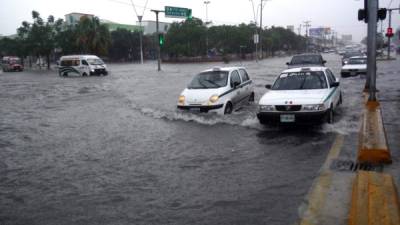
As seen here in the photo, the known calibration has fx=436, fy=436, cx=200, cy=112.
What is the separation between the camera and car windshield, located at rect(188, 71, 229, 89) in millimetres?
13359

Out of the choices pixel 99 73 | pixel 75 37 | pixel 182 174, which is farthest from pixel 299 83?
pixel 75 37

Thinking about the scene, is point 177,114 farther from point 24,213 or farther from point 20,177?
point 24,213

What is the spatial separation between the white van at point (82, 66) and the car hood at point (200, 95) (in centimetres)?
2993

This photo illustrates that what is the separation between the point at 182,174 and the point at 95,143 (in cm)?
364

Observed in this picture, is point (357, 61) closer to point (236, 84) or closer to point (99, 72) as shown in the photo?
point (236, 84)

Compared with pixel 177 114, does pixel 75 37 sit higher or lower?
higher

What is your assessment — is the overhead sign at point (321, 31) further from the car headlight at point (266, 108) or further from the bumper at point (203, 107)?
the car headlight at point (266, 108)

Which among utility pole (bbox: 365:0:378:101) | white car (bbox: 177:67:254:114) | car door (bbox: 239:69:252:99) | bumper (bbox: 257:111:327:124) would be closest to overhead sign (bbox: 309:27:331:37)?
car door (bbox: 239:69:252:99)

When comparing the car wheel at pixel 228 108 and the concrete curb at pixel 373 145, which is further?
the car wheel at pixel 228 108

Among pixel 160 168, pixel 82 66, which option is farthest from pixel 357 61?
pixel 82 66

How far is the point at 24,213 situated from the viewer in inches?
218

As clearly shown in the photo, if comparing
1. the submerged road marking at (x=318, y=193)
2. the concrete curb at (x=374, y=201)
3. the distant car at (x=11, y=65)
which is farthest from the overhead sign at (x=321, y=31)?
the concrete curb at (x=374, y=201)

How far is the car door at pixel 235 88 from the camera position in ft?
44.0

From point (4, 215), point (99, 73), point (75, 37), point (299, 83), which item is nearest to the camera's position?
point (4, 215)
